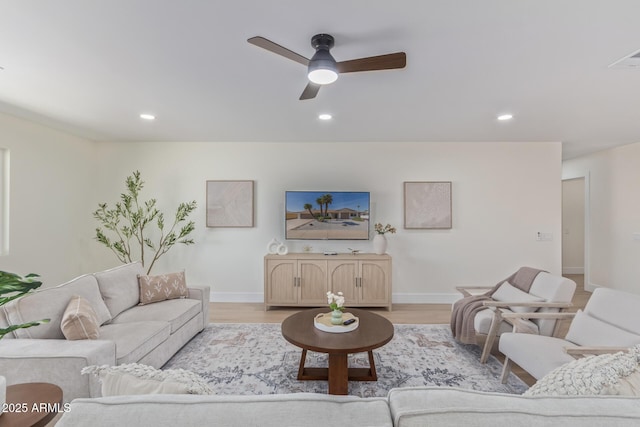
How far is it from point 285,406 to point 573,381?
1036 mm

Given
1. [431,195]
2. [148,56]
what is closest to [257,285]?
[431,195]

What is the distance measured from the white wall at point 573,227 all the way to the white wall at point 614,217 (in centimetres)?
137

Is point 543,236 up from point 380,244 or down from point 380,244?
up

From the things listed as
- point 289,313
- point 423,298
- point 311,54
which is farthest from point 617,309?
point 289,313

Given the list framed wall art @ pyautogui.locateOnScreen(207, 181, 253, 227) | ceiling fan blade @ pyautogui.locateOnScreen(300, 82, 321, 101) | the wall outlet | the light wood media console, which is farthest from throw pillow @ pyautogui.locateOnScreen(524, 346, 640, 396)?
framed wall art @ pyautogui.locateOnScreen(207, 181, 253, 227)

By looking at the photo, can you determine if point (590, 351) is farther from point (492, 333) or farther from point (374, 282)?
point (374, 282)

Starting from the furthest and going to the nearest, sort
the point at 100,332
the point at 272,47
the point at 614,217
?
1. the point at 614,217
2. the point at 100,332
3. the point at 272,47

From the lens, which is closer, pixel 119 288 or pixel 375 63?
pixel 375 63

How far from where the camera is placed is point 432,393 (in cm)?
85

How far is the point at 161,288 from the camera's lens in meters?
3.06

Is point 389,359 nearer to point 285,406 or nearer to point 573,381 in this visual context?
point 573,381

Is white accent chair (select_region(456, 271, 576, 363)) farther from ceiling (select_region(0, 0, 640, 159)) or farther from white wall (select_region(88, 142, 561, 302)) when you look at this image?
ceiling (select_region(0, 0, 640, 159))

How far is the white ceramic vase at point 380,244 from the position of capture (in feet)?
14.0

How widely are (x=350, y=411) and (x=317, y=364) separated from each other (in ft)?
6.43
